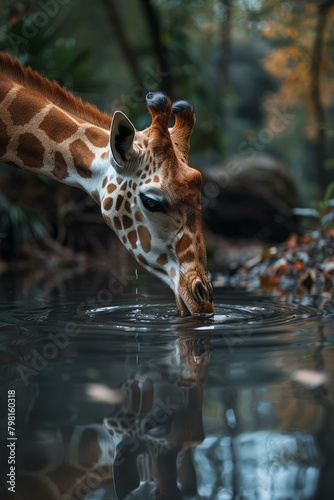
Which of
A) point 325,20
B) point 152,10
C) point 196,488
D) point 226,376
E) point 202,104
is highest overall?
point 325,20

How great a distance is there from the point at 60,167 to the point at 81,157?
0.16m

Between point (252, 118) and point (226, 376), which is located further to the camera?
point (252, 118)

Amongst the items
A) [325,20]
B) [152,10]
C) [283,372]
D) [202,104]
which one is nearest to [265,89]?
[325,20]

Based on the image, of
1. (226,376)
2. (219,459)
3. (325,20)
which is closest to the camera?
(219,459)

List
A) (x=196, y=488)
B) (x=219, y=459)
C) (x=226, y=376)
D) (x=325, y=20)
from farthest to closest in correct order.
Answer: (x=325, y=20)
(x=226, y=376)
(x=219, y=459)
(x=196, y=488)

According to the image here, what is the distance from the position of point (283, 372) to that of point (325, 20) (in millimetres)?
14288

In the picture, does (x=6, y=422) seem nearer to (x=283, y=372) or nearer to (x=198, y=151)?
(x=283, y=372)

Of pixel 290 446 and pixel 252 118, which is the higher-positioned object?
pixel 252 118

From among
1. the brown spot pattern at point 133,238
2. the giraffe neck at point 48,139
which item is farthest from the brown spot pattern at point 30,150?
the brown spot pattern at point 133,238

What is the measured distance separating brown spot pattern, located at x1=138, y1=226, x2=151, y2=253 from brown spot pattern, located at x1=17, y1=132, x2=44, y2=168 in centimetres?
85

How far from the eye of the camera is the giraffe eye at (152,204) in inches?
145

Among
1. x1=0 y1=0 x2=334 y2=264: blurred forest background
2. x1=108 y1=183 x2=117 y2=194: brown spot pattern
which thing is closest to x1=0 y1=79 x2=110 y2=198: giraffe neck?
x1=108 y1=183 x2=117 y2=194: brown spot pattern

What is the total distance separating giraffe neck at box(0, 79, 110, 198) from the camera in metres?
4.14

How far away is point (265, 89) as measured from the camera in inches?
958
